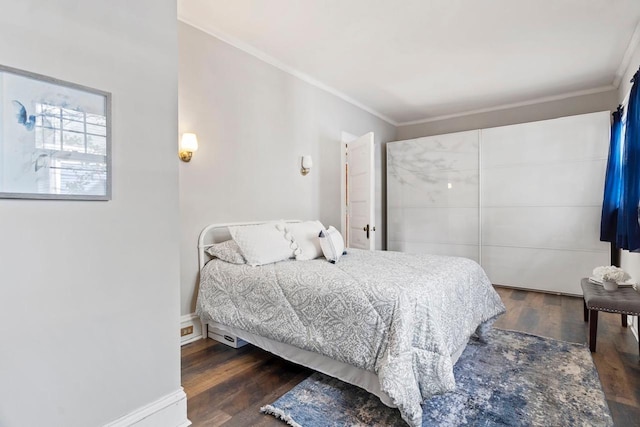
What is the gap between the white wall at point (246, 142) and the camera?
2686 mm

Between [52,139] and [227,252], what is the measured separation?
155cm

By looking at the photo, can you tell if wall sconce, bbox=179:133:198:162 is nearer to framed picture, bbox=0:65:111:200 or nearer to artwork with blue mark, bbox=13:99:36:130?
framed picture, bbox=0:65:111:200

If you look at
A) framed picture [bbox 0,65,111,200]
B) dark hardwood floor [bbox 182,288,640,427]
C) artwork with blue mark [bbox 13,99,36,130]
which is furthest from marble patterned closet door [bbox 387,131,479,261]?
artwork with blue mark [bbox 13,99,36,130]

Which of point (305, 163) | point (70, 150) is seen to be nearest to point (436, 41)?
point (305, 163)

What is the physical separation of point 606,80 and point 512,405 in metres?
4.25

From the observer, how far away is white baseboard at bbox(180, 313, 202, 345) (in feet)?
8.64

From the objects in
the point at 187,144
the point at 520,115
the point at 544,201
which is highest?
the point at 520,115

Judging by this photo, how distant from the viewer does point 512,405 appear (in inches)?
70.1

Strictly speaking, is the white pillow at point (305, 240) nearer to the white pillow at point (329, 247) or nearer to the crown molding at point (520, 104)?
the white pillow at point (329, 247)

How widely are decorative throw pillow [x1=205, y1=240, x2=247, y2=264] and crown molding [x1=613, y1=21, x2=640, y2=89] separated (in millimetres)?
3832

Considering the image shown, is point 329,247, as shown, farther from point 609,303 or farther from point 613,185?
point 613,185

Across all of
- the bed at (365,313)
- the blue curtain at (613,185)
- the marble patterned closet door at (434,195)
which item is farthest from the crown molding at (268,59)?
the blue curtain at (613,185)

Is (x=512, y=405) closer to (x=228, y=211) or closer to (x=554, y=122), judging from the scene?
(x=228, y=211)

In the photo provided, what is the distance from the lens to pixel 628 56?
10.7ft
